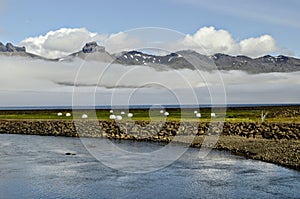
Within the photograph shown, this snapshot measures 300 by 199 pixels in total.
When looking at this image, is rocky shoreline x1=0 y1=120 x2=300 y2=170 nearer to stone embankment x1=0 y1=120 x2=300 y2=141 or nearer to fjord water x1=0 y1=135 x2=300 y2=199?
stone embankment x1=0 y1=120 x2=300 y2=141

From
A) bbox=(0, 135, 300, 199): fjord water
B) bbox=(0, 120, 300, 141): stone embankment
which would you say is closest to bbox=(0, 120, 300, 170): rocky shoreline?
bbox=(0, 120, 300, 141): stone embankment

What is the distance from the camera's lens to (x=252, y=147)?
52.8 metres

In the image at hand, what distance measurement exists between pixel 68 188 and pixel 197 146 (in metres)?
28.0

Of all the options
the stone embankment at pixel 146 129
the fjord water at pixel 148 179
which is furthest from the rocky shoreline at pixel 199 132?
the fjord water at pixel 148 179

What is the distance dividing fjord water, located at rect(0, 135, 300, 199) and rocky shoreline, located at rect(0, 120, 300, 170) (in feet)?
13.1

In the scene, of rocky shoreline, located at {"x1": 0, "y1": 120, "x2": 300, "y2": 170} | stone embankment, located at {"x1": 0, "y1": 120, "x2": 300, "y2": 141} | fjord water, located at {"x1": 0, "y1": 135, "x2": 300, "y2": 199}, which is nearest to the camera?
fjord water, located at {"x1": 0, "y1": 135, "x2": 300, "y2": 199}

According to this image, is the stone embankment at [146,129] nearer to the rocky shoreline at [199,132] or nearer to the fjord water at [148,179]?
the rocky shoreline at [199,132]

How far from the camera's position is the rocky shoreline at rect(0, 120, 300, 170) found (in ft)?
160

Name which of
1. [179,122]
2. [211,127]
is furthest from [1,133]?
[211,127]

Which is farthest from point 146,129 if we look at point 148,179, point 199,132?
→ point 148,179

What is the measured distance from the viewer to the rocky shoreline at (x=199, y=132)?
48.7m

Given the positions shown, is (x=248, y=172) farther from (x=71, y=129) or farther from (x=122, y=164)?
(x=71, y=129)

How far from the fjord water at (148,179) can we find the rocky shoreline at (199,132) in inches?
157

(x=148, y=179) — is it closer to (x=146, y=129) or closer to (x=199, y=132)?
(x=199, y=132)
